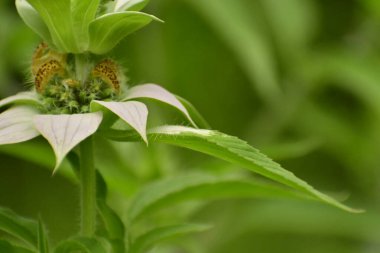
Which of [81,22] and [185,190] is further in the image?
[185,190]

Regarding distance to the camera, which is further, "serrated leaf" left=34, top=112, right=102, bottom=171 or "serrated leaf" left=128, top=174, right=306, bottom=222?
"serrated leaf" left=128, top=174, right=306, bottom=222

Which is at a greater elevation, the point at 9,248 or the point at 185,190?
the point at 185,190

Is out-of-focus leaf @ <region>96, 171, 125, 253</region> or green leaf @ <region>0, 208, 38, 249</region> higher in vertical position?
out-of-focus leaf @ <region>96, 171, 125, 253</region>

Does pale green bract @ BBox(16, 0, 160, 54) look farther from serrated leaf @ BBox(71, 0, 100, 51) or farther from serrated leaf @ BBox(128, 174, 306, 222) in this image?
serrated leaf @ BBox(128, 174, 306, 222)

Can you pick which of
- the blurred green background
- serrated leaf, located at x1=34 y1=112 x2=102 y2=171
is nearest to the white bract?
serrated leaf, located at x1=34 y1=112 x2=102 y2=171

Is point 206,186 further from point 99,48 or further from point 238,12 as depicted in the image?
point 238,12

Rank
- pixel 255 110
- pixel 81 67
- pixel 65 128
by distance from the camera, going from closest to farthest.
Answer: pixel 65 128 < pixel 81 67 < pixel 255 110

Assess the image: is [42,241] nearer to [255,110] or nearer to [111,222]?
[111,222]

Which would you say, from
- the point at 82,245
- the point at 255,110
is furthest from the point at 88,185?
the point at 255,110
